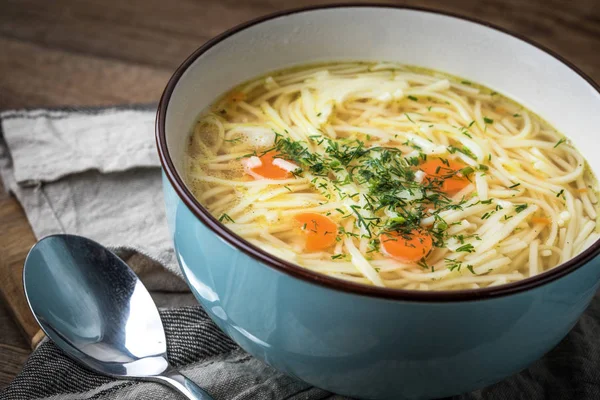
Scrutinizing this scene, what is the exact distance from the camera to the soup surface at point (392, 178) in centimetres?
258

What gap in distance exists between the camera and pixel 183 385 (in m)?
2.66

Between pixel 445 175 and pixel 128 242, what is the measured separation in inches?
59.8

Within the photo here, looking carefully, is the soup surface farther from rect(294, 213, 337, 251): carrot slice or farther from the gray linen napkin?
the gray linen napkin

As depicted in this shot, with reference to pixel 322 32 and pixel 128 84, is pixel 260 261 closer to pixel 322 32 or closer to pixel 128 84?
pixel 322 32

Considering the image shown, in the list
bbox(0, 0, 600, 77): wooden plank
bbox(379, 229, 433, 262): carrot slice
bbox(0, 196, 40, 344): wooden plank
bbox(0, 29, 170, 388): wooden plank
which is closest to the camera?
bbox(379, 229, 433, 262): carrot slice

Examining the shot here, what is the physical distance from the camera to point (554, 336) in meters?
2.46

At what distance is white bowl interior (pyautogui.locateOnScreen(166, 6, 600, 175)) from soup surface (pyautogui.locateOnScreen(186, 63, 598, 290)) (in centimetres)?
7

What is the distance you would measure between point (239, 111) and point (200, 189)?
62 centimetres

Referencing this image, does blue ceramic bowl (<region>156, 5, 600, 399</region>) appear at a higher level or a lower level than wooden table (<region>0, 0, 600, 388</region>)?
lower

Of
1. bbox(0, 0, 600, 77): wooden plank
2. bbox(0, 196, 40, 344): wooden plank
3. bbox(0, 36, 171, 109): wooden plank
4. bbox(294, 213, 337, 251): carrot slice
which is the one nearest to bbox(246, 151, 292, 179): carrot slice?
bbox(294, 213, 337, 251): carrot slice

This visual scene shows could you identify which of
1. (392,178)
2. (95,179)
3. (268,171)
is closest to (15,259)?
(95,179)

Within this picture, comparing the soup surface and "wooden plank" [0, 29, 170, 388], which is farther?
"wooden plank" [0, 29, 170, 388]

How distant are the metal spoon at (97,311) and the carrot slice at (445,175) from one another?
1220 mm

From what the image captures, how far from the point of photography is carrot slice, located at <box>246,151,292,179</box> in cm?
289
